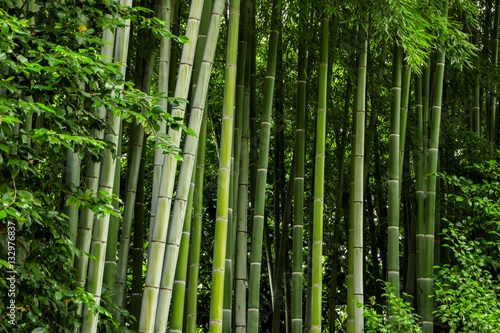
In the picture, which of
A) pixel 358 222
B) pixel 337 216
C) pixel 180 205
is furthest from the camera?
pixel 337 216

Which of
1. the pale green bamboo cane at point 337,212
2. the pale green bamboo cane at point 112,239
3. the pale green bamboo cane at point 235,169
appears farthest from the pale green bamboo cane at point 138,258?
the pale green bamboo cane at point 337,212

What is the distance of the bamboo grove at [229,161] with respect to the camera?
2.67 m

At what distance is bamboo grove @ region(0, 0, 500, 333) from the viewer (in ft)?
8.75

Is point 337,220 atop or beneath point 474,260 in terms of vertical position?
atop

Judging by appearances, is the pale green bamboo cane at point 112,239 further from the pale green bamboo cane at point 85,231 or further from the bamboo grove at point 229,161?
the pale green bamboo cane at point 85,231

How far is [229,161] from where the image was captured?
3.56m

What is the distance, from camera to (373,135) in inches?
231

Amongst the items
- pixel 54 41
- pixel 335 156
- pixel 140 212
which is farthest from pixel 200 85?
pixel 335 156

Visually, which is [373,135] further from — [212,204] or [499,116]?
[212,204]

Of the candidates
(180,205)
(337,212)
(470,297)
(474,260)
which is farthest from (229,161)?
(337,212)

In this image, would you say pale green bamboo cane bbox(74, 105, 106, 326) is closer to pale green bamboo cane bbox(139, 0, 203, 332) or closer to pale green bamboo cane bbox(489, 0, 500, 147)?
pale green bamboo cane bbox(139, 0, 203, 332)

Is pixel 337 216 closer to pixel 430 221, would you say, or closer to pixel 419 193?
pixel 419 193

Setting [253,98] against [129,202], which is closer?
[129,202]

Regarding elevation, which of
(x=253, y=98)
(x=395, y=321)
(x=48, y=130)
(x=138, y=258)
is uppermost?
(x=253, y=98)
